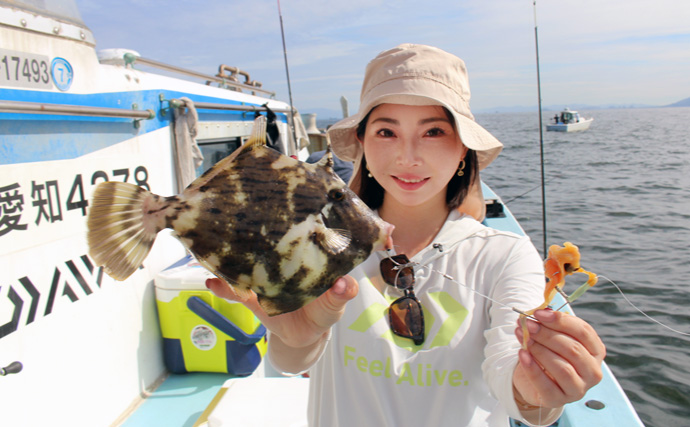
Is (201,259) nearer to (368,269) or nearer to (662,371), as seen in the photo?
(368,269)

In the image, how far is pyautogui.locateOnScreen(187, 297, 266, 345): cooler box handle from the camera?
11.4 feet

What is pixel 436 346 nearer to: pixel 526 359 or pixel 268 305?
pixel 526 359

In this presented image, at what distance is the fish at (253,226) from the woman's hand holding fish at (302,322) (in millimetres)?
54

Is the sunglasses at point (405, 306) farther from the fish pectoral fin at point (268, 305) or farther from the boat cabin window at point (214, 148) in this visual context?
the boat cabin window at point (214, 148)

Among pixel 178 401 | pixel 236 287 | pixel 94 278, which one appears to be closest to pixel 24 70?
pixel 94 278

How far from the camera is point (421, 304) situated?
170cm

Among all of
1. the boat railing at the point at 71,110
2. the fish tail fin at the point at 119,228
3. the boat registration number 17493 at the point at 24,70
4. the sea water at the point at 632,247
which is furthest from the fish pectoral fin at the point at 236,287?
the sea water at the point at 632,247

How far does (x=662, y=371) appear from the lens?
5.87m

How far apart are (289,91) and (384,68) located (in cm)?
213

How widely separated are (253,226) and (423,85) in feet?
2.94

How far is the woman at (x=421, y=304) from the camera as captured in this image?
157 centimetres

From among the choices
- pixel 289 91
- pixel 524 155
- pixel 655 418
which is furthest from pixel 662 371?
pixel 524 155

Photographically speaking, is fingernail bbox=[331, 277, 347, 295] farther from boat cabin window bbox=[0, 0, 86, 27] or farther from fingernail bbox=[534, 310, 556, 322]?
boat cabin window bbox=[0, 0, 86, 27]

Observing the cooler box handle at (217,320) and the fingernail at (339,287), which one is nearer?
the fingernail at (339,287)
